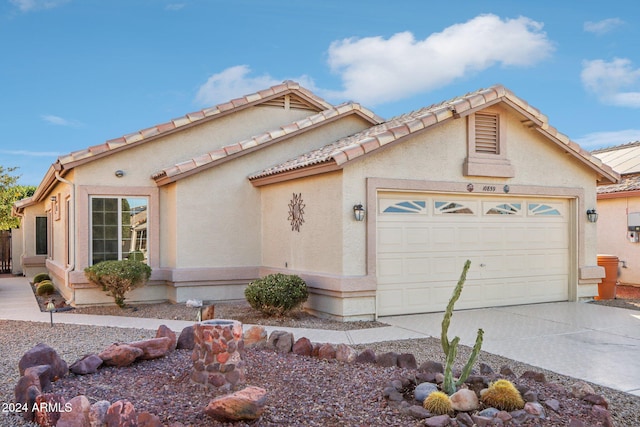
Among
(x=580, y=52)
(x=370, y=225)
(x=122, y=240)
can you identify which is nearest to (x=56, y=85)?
(x=122, y=240)

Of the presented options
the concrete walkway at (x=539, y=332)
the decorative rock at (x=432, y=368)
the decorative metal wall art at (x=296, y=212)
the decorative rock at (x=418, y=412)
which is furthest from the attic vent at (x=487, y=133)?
the decorative rock at (x=418, y=412)

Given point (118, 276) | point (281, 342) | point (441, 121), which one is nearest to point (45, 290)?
point (118, 276)

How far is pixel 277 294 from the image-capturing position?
10344 millimetres

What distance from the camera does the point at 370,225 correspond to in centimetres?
1060

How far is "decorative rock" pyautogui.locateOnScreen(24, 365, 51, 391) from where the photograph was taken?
210 inches

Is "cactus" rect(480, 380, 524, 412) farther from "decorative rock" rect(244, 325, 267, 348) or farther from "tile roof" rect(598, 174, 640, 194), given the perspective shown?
"tile roof" rect(598, 174, 640, 194)

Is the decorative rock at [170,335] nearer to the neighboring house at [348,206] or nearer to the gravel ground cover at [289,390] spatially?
the gravel ground cover at [289,390]

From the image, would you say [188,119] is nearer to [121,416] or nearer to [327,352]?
[327,352]

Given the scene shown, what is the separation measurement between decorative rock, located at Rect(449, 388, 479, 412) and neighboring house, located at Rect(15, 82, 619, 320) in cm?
535

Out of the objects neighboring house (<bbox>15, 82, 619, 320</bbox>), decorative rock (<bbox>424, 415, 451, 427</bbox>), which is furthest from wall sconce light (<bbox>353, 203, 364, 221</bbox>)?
decorative rock (<bbox>424, 415, 451, 427</bbox>)

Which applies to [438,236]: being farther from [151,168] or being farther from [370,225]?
[151,168]

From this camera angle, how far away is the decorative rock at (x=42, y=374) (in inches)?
210

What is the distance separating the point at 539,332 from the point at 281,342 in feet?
16.9

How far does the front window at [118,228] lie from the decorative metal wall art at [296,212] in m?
3.74
